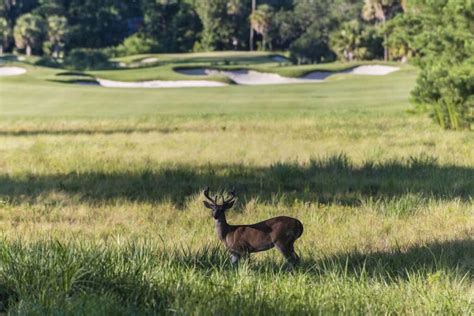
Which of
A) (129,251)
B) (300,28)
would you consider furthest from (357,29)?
(129,251)

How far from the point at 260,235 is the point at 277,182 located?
17.1ft

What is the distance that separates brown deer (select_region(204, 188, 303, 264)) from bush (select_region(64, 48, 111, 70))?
6496cm

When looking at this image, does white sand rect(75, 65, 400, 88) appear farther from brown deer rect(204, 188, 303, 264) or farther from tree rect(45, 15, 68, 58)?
brown deer rect(204, 188, 303, 264)

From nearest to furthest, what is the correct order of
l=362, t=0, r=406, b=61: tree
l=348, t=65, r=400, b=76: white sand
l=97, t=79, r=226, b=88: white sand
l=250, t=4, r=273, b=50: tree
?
1. l=97, t=79, r=226, b=88: white sand
2. l=348, t=65, r=400, b=76: white sand
3. l=362, t=0, r=406, b=61: tree
4. l=250, t=4, r=273, b=50: tree

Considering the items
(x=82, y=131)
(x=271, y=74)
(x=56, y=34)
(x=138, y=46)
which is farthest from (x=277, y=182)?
(x=138, y=46)

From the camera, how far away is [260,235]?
470cm

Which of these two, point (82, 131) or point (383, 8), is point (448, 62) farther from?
point (383, 8)

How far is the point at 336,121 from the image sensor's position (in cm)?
2077

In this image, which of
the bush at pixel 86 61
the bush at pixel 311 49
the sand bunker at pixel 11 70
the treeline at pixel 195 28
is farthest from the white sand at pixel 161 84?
the bush at pixel 311 49

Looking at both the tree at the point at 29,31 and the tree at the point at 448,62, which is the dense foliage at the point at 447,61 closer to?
the tree at the point at 448,62

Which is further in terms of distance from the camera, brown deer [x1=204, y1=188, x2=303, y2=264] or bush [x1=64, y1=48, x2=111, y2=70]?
bush [x1=64, y1=48, x2=111, y2=70]

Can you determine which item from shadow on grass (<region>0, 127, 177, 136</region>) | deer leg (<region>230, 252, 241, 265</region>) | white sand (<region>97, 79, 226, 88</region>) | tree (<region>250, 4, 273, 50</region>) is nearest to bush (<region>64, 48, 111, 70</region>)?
tree (<region>250, 4, 273, 50</region>)

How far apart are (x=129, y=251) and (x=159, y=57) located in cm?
6888

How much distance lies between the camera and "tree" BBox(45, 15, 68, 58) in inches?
3135
